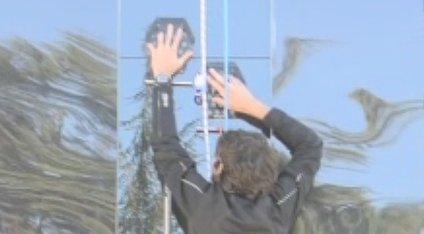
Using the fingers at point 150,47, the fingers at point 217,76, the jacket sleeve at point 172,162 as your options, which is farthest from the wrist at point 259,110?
the fingers at point 150,47

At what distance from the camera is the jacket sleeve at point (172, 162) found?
97.3 inches

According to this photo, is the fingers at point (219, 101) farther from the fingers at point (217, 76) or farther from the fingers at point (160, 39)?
the fingers at point (160, 39)

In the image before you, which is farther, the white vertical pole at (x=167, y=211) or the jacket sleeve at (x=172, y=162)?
the white vertical pole at (x=167, y=211)

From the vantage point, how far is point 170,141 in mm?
2535

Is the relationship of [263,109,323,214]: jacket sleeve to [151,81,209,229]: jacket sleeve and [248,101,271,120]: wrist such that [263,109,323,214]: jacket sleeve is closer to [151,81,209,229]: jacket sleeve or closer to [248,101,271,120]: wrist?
[248,101,271,120]: wrist

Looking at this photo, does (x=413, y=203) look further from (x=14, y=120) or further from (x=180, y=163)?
(x=14, y=120)

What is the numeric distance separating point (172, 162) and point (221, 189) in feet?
0.45

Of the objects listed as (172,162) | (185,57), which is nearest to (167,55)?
(185,57)

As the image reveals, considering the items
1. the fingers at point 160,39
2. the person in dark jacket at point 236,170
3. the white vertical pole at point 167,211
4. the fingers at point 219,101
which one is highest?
the fingers at point 160,39

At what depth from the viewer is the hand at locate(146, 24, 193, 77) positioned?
2.65 metres

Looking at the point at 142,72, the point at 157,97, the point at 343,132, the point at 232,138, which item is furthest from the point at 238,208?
the point at 343,132

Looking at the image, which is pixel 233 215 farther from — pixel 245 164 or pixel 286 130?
pixel 286 130

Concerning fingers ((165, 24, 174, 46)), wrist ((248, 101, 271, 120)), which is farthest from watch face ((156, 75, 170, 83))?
wrist ((248, 101, 271, 120))

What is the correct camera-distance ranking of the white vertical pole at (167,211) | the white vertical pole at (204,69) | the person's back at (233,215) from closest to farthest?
the person's back at (233,215) < the white vertical pole at (167,211) < the white vertical pole at (204,69)
